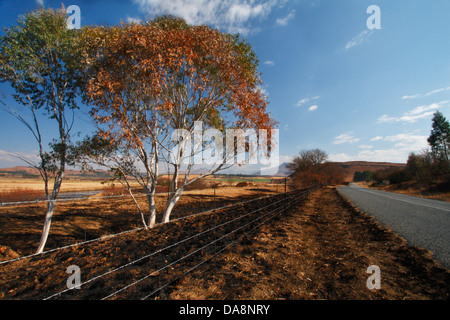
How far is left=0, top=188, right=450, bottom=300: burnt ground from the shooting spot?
9.55 ft

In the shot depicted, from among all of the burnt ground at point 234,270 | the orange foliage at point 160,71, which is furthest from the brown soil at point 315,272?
the orange foliage at point 160,71

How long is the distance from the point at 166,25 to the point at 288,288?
8.33 m

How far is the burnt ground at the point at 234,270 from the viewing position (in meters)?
2.91

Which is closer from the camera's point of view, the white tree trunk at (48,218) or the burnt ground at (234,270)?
the burnt ground at (234,270)

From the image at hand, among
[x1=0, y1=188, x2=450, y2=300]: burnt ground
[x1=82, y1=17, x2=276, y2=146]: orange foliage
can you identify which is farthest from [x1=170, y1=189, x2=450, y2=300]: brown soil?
[x1=82, y1=17, x2=276, y2=146]: orange foliage

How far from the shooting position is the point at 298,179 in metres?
41.6

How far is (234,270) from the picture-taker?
11.9ft

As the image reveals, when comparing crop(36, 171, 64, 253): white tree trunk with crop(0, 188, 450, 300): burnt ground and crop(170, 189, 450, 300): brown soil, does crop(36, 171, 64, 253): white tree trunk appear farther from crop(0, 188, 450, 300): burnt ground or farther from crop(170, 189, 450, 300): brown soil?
crop(170, 189, 450, 300): brown soil

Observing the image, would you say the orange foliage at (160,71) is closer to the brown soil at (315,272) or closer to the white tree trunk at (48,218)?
the white tree trunk at (48,218)

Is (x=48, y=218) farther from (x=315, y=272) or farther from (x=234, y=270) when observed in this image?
(x=315, y=272)

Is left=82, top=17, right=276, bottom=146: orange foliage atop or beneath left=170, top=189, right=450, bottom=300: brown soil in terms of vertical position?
atop

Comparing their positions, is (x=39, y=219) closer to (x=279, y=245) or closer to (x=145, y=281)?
(x=145, y=281)

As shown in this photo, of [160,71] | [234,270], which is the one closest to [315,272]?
[234,270]

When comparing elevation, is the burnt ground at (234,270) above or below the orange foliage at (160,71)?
below
